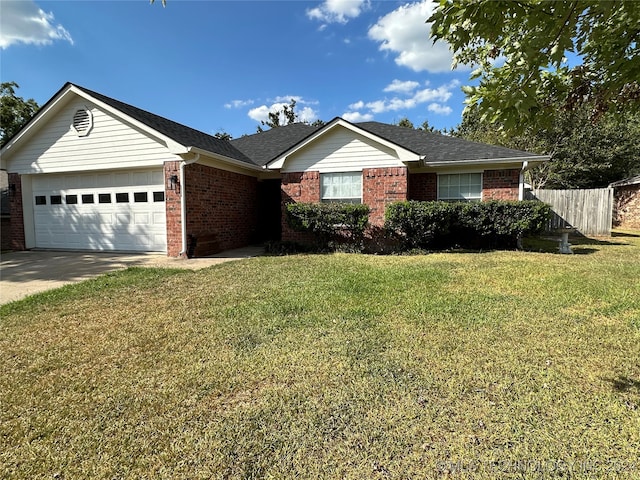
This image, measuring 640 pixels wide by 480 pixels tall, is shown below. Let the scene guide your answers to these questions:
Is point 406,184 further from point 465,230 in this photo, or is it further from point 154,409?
point 154,409

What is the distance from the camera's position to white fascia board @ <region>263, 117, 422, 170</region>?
32.6 feet

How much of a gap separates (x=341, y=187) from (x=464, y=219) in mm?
3964

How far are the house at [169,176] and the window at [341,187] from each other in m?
0.03

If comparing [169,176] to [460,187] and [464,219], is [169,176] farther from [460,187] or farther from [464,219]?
[460,187]

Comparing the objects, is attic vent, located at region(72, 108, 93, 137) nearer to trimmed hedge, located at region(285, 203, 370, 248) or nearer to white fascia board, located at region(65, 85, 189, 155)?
white fascia board, located at region(65, 85, 189, 155)

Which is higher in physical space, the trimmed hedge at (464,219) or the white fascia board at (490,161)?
the white fascia board at (490,161)

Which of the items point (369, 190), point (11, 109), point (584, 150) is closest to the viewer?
point (369, 190)

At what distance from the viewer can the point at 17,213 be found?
1131cm

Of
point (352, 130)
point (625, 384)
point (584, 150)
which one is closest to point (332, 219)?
point (352, 130)

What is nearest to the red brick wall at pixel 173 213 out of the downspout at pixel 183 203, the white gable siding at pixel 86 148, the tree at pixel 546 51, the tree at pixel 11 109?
the downspout at pixel 183 203

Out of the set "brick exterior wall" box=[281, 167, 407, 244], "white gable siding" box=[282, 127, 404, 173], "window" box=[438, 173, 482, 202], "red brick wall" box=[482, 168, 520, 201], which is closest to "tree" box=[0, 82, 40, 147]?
"brick exterior wall" box=[281, 167, 407, 244]

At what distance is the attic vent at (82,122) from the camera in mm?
10195

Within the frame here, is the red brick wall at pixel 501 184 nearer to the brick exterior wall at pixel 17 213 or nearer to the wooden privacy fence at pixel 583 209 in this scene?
the wooden privacy fence at pixel 583 209

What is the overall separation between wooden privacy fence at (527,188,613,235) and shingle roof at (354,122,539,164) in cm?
516
